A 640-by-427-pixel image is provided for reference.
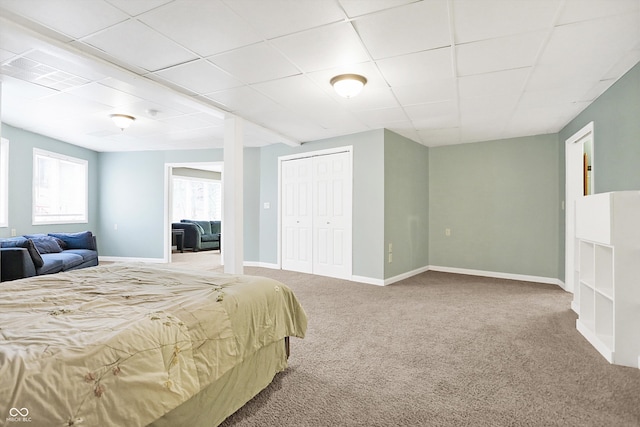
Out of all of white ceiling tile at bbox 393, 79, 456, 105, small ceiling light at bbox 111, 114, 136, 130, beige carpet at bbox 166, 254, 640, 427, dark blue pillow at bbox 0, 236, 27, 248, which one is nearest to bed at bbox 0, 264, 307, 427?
beige carpet at bbox 166, 254, 640, 427

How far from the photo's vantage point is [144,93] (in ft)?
12.2

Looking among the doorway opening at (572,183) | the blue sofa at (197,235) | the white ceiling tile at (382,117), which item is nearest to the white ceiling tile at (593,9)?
the white ceiling tile at (382,117)

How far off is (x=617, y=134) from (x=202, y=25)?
3.94m

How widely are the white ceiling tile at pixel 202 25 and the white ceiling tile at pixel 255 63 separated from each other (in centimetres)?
10

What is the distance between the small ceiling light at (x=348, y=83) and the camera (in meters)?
3.16

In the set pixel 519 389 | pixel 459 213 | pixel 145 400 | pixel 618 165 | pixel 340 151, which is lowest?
pixel 519 389

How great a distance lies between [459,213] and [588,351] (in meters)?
3.80

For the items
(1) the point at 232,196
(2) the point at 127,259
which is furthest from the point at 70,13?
(2) the point at 127,259

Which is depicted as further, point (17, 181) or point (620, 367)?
point (17, 181)

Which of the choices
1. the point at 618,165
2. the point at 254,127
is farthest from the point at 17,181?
the point at 618,165

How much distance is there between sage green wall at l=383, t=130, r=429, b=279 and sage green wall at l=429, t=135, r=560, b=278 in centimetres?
28

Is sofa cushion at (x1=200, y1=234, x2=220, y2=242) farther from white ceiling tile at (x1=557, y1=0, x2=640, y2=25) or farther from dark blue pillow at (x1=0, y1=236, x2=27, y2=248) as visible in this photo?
white ceiling tile at (x1=557, y1=0, x2=640, y2=25)

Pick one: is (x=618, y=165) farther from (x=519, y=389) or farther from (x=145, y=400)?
(x=145, y=400)

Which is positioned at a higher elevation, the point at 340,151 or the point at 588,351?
the point at 340,151
